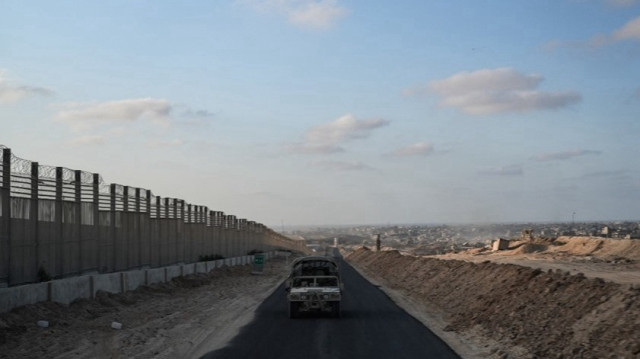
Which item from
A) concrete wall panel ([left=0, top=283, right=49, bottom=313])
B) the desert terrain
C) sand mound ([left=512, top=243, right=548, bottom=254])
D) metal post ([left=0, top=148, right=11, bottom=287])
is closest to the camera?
the desert terrain

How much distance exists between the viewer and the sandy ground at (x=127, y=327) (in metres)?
17.3

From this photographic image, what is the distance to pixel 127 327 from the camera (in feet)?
72.7

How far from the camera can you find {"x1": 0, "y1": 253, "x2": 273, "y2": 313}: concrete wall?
67.2 feet

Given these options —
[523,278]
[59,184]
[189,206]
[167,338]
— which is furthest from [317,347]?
[189,206]

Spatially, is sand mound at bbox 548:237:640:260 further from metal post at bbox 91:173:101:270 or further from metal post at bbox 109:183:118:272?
metal post at bbox 91:173:101:270

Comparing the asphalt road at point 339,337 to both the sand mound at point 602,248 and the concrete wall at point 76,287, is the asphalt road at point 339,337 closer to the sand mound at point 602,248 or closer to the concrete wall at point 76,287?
the concrete wall at point 76,287

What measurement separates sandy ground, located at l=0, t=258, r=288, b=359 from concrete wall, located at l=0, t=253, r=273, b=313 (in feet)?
1.01

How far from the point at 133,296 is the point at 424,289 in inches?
664

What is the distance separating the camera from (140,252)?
37.4 meters

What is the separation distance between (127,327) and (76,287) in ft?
13.7

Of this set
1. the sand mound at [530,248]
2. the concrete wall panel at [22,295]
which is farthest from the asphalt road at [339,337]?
the sand mound at [530,248]

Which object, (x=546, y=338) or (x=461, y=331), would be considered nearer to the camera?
(x=546, y=338)

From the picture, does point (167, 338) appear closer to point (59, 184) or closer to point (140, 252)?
point (59, 184)

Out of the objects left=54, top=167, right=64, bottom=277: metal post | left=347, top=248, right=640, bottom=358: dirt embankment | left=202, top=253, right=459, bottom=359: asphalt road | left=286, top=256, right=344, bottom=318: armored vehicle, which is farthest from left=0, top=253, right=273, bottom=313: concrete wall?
left=347, top=248, right=640, bottom=358: dirt embankment
